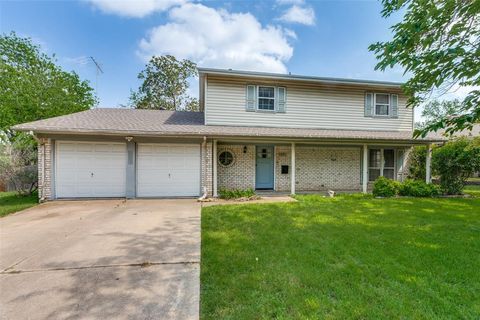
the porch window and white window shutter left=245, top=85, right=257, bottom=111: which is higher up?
white window shutter left=245, top=85, right=257, bottom=111

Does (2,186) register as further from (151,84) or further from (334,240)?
(334,240)

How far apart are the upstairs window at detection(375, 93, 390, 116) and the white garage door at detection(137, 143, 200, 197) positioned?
8748mm

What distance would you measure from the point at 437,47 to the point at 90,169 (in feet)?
35.2

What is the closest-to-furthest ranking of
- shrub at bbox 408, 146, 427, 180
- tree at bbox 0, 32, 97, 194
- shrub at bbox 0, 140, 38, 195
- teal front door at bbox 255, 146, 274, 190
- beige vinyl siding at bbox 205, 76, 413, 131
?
shrub at bbox 0, 140, 38, 195
beige vinyl siding at bbox 205, 76, 413, 131
teal front door at bbox 255, 146, 274, 190
shrub at bbox 408, 146, 427, 180
tree at bbox 0, 32, 97, 194

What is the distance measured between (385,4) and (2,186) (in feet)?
62.7

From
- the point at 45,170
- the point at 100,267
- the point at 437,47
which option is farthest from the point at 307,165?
the point at 45,170

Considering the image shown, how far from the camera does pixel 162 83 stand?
21922 mm

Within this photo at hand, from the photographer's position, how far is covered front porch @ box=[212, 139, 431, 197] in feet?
33.9

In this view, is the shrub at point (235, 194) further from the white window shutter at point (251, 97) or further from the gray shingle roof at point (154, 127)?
the white window shutter at point (251, 97)

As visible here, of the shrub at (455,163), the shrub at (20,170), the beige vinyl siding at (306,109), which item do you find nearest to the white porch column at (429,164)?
the shrub at (455,163)

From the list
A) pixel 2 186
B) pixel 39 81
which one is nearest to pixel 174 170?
pixel 2 186

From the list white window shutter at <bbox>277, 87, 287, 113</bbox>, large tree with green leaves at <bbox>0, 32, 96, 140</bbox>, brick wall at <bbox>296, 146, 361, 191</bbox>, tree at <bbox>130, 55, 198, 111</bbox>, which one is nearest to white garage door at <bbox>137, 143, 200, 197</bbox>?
white window shutter at <bbox>277, 87, 287, 113</bbox>

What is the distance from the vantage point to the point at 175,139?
8875 millimetres

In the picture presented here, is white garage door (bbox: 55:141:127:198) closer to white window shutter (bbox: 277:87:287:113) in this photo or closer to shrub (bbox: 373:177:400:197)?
white window shutter (bbox: 277:87:287:113)
